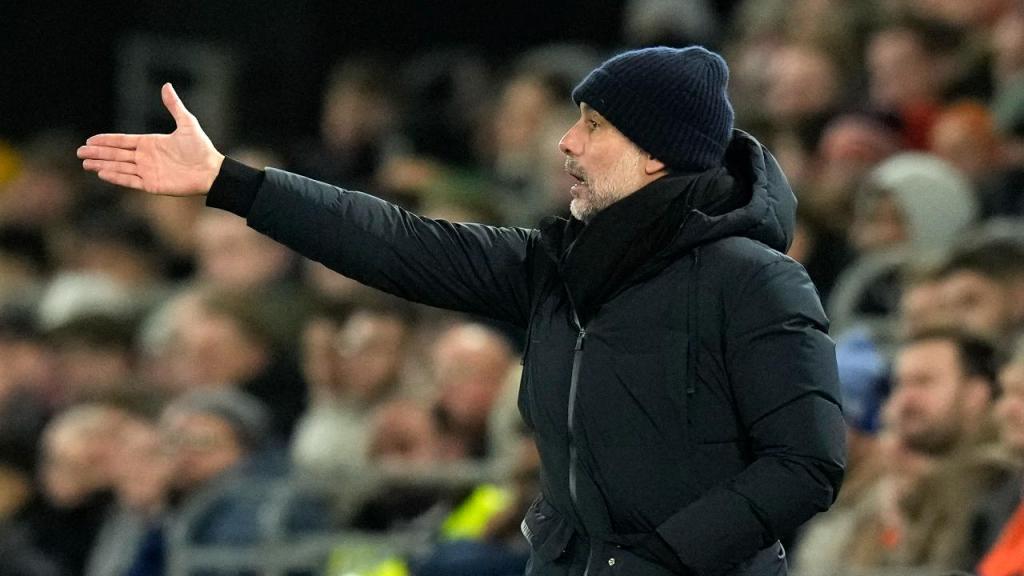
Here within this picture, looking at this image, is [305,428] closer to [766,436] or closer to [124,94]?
[766,436]

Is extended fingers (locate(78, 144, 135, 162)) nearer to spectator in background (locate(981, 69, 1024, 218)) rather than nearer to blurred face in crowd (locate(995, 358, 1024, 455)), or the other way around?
blurred face in crowd (locate(995, 358, 1024, 455))

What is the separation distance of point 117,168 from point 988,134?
4.41 metres

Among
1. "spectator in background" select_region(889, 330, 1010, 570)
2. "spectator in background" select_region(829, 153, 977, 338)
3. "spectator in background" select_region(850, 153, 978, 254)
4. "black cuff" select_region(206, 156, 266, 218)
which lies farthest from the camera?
"spectator in background" select_region(850, 153, 978, 254)

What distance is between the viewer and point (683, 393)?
12.2ft

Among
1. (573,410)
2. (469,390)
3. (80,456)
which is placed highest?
(573,410)

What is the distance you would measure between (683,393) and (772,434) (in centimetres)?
17

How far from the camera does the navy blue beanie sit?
3834 mm

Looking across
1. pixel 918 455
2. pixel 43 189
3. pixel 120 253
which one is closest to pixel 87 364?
pixel 120 253

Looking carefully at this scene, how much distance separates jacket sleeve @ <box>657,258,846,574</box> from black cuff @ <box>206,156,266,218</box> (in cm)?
91

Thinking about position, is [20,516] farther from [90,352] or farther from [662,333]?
[662,333]

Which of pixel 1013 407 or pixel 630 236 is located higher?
pixel 630 236

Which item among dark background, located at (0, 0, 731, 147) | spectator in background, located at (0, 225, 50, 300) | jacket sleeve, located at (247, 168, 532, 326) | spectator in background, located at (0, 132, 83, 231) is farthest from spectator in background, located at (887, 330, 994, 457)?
spectator in background, located at (0, 132, 83, 231)

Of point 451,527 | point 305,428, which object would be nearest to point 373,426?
point 305,428

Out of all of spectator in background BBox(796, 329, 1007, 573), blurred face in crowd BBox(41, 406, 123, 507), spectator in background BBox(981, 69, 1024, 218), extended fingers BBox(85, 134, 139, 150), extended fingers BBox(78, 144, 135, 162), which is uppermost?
extended fingers BBox(85, 134, 139, 150)
